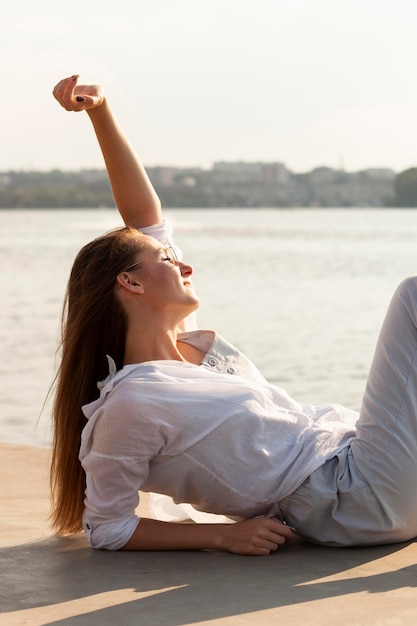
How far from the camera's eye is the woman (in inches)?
110

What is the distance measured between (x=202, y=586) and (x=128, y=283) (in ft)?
2.67

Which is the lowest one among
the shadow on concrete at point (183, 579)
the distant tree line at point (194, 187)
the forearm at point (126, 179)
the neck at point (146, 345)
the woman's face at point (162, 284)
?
the distant tree line at point (194, 187)

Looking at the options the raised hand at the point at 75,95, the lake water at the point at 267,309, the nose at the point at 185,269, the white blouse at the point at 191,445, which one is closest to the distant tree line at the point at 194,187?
the lake water at the point at 267,309

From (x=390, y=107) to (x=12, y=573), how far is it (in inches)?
1948

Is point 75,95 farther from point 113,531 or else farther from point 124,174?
point 113,531

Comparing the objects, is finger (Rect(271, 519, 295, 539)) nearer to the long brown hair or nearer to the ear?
the long brown hair

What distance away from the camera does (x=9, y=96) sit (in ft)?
131

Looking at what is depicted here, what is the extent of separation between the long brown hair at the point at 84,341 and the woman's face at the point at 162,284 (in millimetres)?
37

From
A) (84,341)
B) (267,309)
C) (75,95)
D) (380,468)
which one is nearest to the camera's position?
(380,468)

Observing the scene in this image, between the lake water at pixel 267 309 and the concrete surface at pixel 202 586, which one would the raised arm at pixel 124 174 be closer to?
the concrete surface at pixel 202 586

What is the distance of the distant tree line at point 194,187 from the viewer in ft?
146

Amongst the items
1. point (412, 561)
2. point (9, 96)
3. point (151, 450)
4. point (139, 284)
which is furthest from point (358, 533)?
point (9, 96)

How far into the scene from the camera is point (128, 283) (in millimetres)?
2965

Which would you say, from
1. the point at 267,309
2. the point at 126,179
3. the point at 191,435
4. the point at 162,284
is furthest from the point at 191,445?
the point at 267,309
